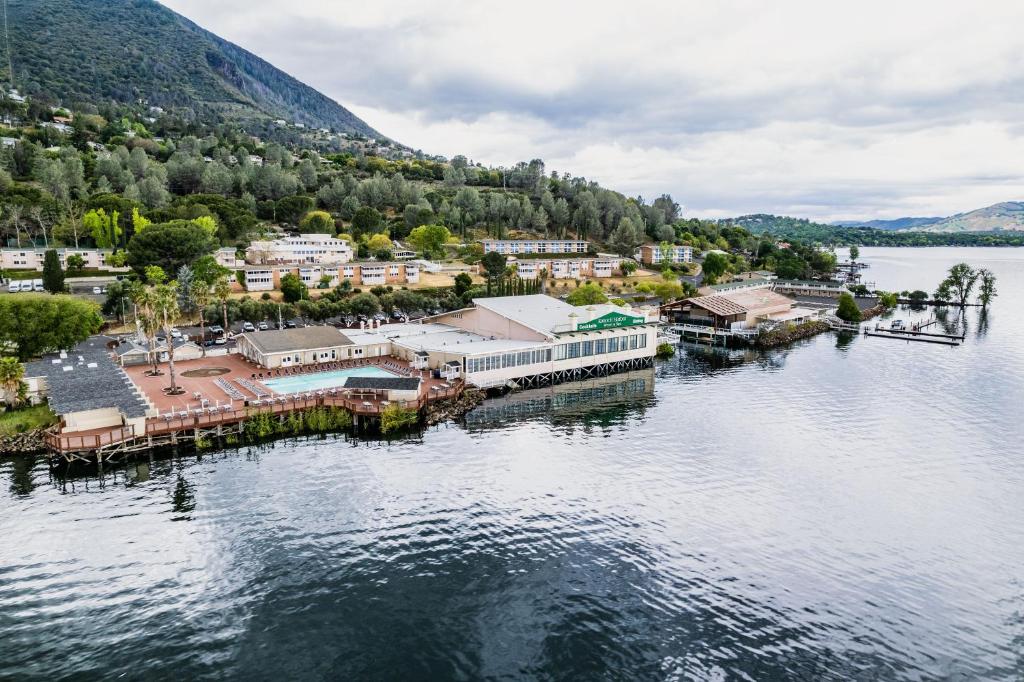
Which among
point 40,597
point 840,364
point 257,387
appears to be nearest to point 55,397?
point 257,387

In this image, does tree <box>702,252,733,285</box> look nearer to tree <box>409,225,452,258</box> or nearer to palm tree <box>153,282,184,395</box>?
tree <box>409,225,452,258</box>

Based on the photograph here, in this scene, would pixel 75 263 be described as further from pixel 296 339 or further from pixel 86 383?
pixel 86 383

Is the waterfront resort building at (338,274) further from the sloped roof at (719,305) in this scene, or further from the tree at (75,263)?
the sloped roof at (719,305)

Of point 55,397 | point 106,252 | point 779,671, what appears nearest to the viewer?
point 779,671

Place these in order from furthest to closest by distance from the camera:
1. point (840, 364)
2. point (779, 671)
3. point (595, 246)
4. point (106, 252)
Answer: point (595, 246), point (106, 252), point (840, 364), point (779, 671)

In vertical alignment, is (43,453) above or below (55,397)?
below

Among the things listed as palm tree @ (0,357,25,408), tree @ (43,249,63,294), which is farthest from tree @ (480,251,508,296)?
palm tree @ (0,357,25,408)

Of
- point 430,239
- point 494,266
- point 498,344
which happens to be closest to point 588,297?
point 494,266

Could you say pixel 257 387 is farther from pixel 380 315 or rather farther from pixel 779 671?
pixel 779 671
